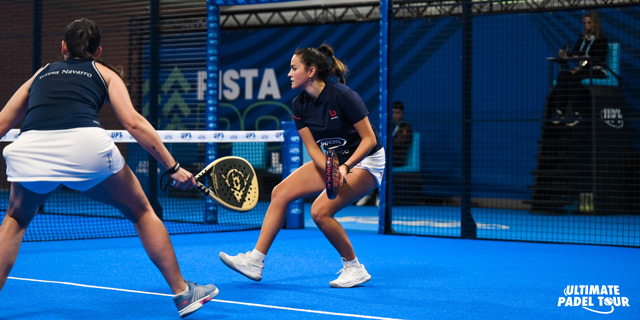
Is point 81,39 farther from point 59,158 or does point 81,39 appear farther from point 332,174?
point 332,174

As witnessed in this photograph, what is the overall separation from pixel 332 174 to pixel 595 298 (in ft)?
6.48

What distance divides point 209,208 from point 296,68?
534cm

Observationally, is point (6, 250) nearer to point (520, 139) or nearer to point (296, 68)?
point (296, 68)

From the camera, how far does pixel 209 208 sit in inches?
437

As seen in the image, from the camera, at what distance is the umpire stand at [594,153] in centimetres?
1304

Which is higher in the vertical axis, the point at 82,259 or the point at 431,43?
the point at 431,43

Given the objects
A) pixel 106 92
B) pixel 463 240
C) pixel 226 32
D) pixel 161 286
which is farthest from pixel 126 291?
pixel 226 32

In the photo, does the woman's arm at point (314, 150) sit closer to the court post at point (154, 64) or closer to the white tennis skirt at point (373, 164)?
the white tennis skirt at point (373, 164)

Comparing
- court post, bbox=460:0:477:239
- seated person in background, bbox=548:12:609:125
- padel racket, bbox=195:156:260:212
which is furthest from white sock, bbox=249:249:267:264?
seated person in background, bbox=548:12:609:125

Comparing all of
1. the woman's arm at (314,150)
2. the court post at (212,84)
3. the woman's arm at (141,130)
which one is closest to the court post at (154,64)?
the court post at (212,84)

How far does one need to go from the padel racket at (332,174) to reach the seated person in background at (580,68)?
6.24 meters

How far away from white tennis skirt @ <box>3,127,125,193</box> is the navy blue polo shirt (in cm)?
206

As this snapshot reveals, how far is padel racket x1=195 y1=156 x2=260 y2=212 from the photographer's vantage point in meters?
5.43

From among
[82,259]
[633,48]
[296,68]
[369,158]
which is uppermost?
[633,48]
